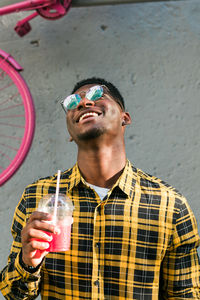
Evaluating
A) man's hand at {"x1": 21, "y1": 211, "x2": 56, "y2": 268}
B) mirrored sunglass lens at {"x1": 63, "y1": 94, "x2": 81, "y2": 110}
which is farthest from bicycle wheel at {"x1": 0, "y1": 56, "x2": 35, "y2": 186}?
man's hand at {"x1": 21, "y1": 211, "x2": 56, "y2": 268}

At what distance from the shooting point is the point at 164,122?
2062mm

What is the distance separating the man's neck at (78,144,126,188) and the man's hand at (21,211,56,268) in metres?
0.41

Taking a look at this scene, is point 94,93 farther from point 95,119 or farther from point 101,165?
point 101,165

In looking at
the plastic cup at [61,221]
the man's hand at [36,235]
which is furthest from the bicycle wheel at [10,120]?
the man's hand at [36,235]

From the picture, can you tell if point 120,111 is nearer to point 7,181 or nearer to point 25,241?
point 25,241

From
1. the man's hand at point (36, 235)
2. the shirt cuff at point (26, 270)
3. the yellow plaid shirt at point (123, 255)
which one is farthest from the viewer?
the yellow plaid shirt at point (123, 255)

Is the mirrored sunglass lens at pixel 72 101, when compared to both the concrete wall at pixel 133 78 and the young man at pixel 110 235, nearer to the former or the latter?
the young man at pixel 110 235

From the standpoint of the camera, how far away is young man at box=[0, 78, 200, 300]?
4.20ft

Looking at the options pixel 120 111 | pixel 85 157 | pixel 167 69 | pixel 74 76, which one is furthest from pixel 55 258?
pixel 167 69

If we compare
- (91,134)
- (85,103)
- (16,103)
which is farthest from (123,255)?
(16,103)

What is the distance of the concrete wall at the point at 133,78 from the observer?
2.06 m

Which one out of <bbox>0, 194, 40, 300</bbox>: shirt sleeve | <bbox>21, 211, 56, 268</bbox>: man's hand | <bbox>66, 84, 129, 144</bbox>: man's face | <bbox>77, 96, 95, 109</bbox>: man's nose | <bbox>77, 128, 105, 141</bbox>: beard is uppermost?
<bbox>77, 96, 95, 109</bbox>: man's nose

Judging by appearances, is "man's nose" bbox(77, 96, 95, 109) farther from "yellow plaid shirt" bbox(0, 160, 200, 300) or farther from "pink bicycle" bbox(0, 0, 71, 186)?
"pink bicycle" bbox(0, 0, 71, 186)

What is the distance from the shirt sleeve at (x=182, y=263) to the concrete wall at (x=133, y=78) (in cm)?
72
